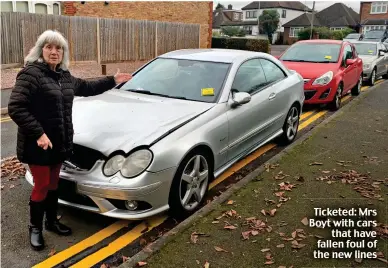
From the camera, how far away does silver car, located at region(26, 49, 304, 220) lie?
358 centimetres

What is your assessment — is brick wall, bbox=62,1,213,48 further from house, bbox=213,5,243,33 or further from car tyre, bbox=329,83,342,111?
house, bbox=213,5,243,33

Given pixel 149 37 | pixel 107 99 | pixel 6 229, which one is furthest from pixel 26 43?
pixel 6 229

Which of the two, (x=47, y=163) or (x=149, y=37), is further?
(x=149, y=37)

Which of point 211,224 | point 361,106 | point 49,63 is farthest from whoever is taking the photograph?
point 361,106

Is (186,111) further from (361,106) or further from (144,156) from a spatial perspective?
(361,106)

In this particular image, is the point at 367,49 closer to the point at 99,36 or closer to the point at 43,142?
the point at 99,36

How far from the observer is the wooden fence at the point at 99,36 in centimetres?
1448

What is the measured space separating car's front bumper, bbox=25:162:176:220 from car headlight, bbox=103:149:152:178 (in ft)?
0.17

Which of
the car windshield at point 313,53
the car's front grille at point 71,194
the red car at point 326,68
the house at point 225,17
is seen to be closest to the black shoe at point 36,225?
the car's front grille at point 71,194

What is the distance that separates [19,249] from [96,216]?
81 cm

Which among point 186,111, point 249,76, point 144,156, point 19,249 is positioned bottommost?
point 19,249

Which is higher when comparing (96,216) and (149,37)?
(149,37)

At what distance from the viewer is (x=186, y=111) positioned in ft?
14.2

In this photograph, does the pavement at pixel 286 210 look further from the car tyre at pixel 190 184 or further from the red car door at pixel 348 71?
the red car door at pixel 348 71
